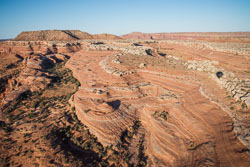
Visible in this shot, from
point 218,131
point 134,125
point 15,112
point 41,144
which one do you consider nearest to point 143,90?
point 134,125

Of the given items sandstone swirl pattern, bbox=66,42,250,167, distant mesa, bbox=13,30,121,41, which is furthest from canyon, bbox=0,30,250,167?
distant mesa, bbox=13,30,121,41

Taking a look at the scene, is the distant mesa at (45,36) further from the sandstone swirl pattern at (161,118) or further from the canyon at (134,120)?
the sandstone swirl pattern at (161,118)

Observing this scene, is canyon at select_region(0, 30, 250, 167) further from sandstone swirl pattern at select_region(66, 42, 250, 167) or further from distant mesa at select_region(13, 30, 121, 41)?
distant mesa at select_region(13, 30, 121, 41)

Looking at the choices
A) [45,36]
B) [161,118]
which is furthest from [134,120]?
[45,36]

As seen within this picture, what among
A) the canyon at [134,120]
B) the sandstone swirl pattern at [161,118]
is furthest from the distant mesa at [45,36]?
the sandstone swirl pattern at [161,118]

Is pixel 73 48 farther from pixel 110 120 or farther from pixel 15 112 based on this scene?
pixel 110 120

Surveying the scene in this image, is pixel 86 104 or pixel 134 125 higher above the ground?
pixel 86 104

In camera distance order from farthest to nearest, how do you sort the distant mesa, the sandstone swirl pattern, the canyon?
the distant mesa
the canyon
the sandstone swirl pattern

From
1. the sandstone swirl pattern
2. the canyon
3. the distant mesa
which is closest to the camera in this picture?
the sandstone swirl pattern

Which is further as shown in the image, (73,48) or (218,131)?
(73,48)
